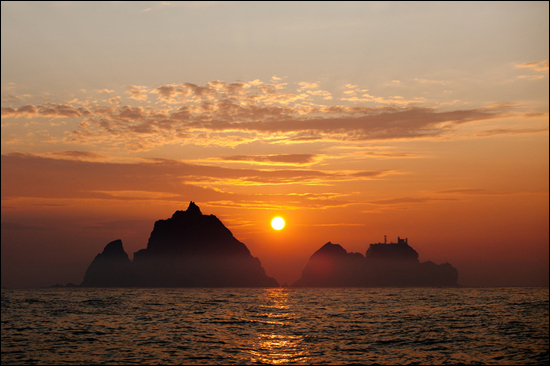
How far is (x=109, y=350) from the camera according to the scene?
152 feet

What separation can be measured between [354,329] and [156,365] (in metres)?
30.6

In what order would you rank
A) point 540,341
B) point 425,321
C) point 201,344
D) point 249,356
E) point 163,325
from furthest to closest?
point 425,321
point 163,325
point 540,341
point 201,344
point 249,356

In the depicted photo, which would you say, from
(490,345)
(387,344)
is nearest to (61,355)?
(387,344)

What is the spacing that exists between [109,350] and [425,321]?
4807cm

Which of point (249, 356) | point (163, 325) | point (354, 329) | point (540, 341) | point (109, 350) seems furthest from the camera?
point (163, 325)

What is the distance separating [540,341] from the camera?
53938 millimetres

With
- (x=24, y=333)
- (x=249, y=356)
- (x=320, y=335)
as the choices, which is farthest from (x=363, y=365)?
(x=24, y=333)

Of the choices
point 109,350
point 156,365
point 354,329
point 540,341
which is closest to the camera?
point 156,365

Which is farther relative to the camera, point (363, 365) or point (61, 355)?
point (61, 355)

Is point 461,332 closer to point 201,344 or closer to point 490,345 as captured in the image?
point 490,345

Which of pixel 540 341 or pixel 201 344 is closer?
pixel 201 344

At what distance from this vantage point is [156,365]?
1544 inches

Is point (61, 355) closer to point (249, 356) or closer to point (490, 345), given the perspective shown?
point (249, 356)

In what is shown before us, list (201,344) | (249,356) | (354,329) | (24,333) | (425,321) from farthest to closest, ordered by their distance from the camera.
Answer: (425,321) < (354,329) < (24,333) < (201,344) < (249,356)
